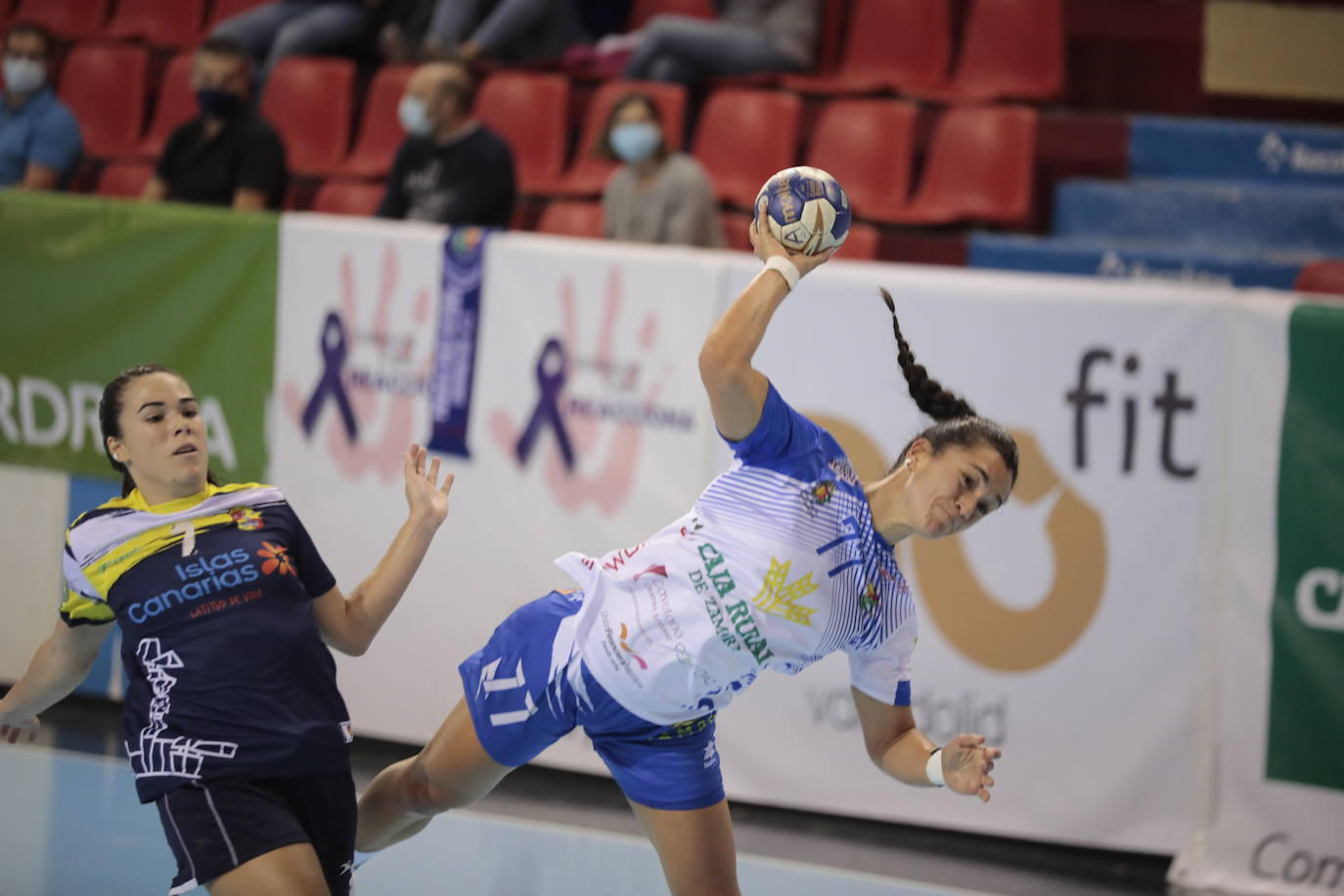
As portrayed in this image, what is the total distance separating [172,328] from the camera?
5.99 m

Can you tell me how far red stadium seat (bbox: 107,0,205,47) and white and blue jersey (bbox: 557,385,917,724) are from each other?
22.8 feet

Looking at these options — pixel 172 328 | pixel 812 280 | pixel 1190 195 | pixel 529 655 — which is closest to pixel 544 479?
pixel 812 280

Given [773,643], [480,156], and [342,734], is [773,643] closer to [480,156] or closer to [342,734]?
[342,734]

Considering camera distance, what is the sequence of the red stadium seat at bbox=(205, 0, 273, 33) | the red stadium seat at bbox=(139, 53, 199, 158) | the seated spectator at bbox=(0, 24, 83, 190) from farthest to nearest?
the red stadium seat at bbox=(205, 0, 273, 33)
the red stadium seat at bbox=(139, 53, 199, 158)
the seated spectator at bbox=(0, 24, 83, 190)

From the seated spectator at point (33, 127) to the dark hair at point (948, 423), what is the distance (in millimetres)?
5694

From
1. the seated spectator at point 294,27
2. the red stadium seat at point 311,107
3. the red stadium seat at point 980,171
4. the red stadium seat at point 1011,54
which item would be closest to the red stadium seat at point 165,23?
the seated spectator at point 294,27

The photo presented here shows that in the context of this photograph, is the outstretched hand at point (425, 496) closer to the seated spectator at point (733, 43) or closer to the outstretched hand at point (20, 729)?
the outstretched hand at point (20, 729)

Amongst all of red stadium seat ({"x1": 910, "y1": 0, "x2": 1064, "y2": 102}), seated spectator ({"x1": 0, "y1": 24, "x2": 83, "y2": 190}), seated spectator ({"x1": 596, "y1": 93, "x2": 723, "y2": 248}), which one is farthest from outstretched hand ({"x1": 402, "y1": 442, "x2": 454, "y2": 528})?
seated spectator ({"x1": 0, "y1": 24, "x2": 83, "y2": 190})

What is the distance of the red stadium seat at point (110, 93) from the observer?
29.1ft

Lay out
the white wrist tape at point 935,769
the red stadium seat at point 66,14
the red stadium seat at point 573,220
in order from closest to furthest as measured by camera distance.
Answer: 1. the white wrist tape at point 935,769
2. the red stadium seat at point 573,220
3. the red stadium seat at point 66,14

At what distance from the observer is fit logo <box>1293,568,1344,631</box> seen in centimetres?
475

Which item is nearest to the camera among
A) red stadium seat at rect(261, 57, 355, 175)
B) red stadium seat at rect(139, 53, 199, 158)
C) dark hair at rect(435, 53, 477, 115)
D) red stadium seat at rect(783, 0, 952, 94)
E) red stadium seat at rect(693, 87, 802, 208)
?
dark hair at rect(435, 53, 477, 115)

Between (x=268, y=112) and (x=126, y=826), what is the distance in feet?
15.0

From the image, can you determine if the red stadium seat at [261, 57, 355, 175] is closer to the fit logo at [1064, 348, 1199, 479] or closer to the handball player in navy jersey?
the fit logo at [1064, 348, 1199, 479]
